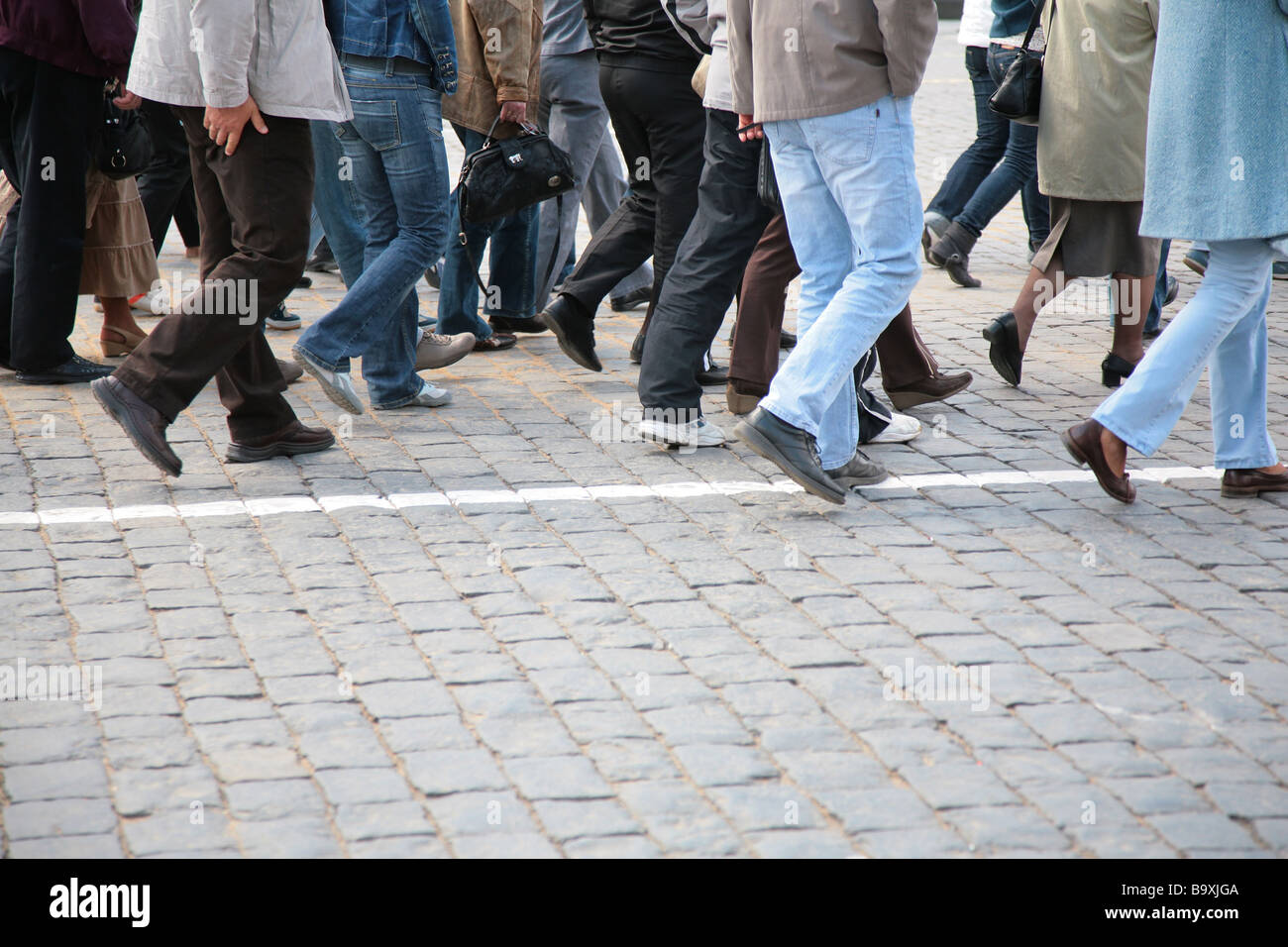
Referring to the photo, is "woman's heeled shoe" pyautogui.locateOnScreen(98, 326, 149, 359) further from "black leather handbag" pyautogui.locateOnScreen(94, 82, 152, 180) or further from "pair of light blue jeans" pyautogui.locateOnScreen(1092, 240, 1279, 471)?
"pair of light blue jeans" pyautogui.locateOnScreen(1092, 240, 1279, 471)

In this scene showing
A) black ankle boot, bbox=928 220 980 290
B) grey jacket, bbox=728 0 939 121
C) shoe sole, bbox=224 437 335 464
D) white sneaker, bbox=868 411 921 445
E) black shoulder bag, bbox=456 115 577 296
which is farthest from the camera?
black ankle boot, bbox=928 220 980 290

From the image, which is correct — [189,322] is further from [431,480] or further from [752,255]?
[752,255]

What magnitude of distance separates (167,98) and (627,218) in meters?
2.16

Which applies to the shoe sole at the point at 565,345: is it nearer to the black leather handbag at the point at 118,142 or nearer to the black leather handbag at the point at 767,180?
the black leather handbag at the point at 767,180

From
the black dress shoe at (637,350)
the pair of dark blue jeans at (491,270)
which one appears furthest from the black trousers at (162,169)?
the black dress shoe at (637,350)

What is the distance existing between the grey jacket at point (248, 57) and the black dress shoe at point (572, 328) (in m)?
1.68

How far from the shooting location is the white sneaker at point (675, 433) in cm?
533

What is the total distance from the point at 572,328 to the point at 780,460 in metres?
2.00

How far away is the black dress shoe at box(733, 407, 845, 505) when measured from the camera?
15.0 feet

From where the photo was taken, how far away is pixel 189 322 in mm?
4773

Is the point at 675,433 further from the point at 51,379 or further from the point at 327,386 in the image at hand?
the point at 51,379

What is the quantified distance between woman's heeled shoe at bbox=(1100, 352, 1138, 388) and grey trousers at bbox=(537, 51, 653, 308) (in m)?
2.43

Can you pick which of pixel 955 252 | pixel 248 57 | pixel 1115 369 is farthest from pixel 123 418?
pixel 955 252

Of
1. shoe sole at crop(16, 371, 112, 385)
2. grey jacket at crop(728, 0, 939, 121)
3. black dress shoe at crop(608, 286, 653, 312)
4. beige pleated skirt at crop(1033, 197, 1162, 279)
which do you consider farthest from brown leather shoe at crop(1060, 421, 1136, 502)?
shoe sole at crop(16, 371, 112, 385)
